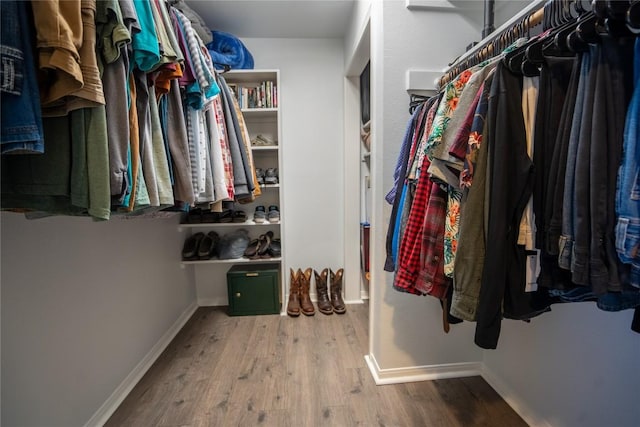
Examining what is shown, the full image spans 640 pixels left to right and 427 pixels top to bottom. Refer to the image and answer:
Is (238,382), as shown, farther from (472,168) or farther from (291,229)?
(472,168)

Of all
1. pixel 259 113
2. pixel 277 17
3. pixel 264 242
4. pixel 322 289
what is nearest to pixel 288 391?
pixel 322 289

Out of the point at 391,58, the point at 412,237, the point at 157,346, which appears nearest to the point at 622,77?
the point at 412,237

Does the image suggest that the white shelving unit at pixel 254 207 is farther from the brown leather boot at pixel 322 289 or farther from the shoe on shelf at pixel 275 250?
the brown leather boot at pixel 322 289

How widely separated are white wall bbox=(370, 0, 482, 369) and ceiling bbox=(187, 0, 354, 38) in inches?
27.2

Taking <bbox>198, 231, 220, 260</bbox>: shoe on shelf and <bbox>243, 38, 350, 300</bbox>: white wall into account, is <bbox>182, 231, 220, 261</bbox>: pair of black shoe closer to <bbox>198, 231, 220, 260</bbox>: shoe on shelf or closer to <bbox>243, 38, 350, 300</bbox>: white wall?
<bbox>198, 231, 220, 260</bbox>: shoe on shelf

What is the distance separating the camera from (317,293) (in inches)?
95.0

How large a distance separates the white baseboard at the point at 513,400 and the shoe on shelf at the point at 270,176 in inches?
→ 70.7

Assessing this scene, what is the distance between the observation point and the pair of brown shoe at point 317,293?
87.1 inches

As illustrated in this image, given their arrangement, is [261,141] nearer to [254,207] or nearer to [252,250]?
[254,207]

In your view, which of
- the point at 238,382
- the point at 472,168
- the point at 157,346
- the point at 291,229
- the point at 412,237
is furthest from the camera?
the point at 291,229

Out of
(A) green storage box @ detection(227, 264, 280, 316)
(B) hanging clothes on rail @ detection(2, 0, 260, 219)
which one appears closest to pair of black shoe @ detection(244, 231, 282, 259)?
(A) green storage box @ detection(227, 264, 280, 316)

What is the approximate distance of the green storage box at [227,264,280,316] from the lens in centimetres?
216

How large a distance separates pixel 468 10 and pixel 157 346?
97.8 inches

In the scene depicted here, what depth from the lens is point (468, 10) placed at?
1310 mm
